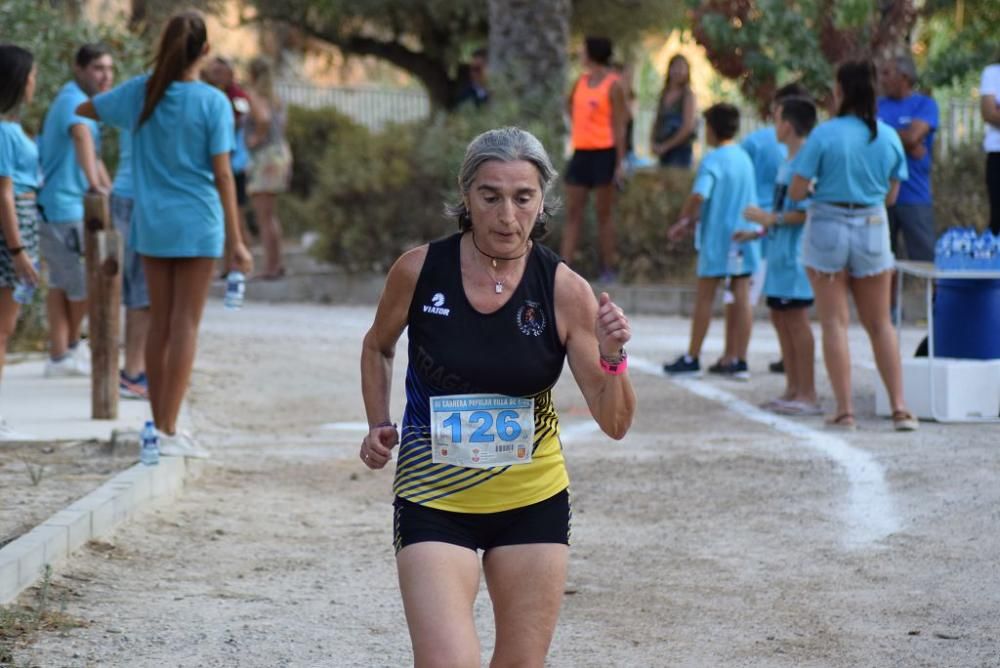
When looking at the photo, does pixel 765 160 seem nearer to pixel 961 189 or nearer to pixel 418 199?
pixel 961 189

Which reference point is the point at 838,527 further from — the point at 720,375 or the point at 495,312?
the point at 720,375

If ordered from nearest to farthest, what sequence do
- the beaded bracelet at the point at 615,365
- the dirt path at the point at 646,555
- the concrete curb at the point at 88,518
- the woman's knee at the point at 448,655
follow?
1. the woman's knee at the point at 448,655
2. the beaded bracelet at the point at 615,365
3. the dirt path at the point at 646,555
4. the concrete curb at the point at 88,518

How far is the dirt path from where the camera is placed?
5445 millimetres

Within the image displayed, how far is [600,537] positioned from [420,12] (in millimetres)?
17495

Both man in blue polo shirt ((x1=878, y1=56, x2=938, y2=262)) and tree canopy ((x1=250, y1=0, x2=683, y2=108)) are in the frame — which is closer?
man in blue polo shirt ((x1=878, y1=56, x2=938, y2=262))

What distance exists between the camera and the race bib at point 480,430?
13.3 feet

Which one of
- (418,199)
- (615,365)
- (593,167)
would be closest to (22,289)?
(615,365)

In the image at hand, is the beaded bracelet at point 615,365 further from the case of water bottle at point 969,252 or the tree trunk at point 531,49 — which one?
the tree trunk at point 531,49

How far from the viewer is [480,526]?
4105 millimetres

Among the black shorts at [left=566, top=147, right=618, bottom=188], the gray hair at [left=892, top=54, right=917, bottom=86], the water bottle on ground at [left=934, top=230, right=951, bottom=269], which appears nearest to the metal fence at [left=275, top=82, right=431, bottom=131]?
the black shorts at [left=566, top=147, right=618, bottom=188]

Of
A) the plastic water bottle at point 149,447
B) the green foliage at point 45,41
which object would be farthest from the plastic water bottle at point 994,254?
the green foliage at point 45,41

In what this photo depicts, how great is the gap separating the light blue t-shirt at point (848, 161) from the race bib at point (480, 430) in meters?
5.29

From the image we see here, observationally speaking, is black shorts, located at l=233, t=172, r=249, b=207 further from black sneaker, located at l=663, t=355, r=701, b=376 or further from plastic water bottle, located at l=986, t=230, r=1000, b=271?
plastic water bottle, located at l=986, t=230, r=1000, b=271

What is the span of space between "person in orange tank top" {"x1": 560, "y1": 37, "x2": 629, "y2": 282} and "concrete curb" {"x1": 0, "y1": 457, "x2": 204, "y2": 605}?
754 cm
